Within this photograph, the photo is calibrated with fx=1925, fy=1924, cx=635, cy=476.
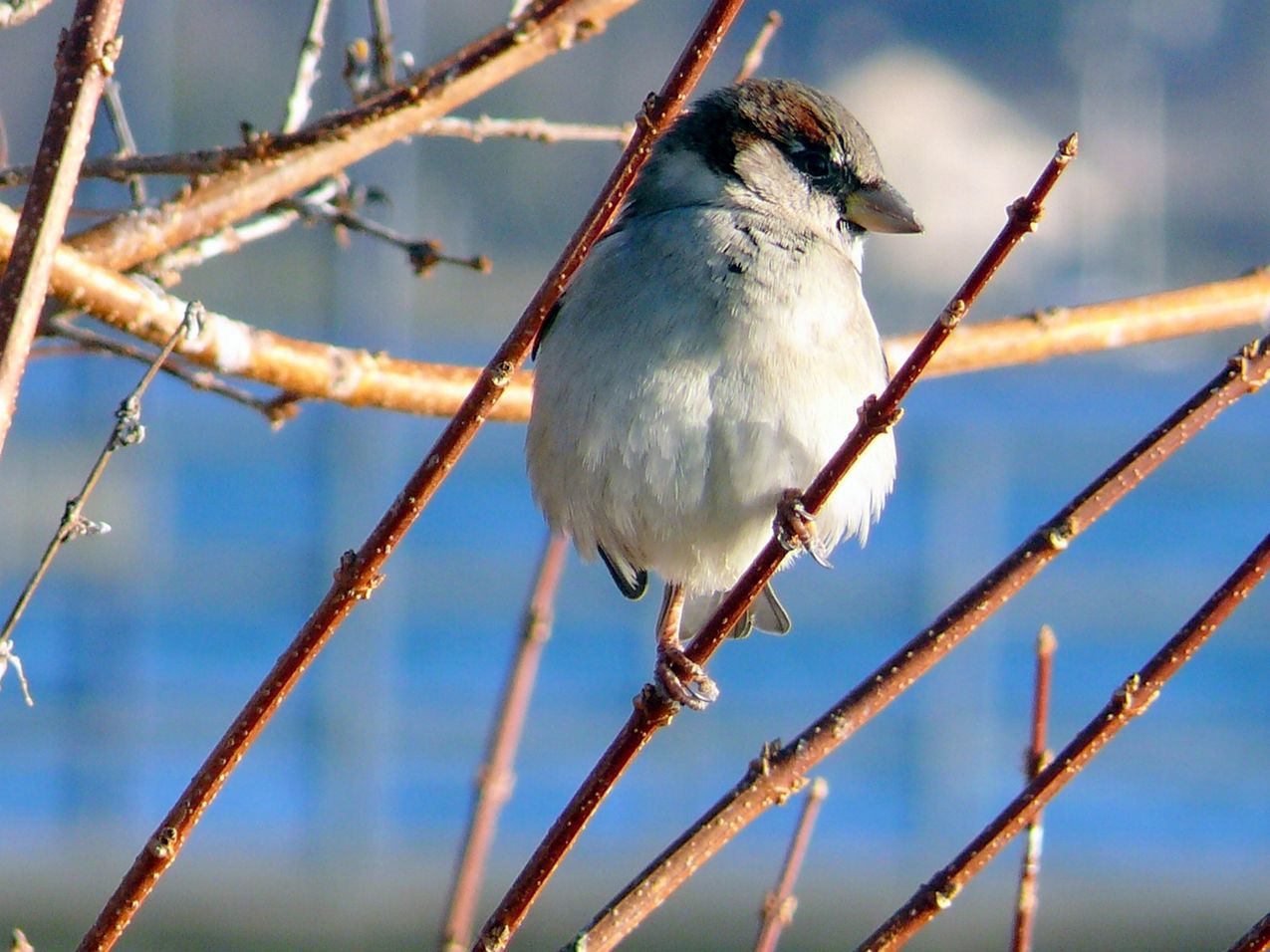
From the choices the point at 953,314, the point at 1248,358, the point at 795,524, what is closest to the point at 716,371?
the point at 795,524

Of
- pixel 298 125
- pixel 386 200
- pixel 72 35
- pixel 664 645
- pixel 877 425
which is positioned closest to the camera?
pixel 72 35

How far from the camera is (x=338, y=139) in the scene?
2.12 metres

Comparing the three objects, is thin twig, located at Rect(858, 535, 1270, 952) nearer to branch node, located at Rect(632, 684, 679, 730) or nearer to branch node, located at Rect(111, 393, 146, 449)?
branch node, located at Rect(632, 684, 679, 730)

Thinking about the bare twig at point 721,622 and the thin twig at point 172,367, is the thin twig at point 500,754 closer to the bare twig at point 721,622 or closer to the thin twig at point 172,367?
the thin twig at point 172,367

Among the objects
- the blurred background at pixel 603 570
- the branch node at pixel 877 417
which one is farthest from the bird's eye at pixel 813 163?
the blurred background at pixel 603 570

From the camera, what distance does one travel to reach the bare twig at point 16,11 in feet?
5.56

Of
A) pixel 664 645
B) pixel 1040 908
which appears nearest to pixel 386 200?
pixel 664 645

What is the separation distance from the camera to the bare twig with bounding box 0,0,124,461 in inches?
48.1

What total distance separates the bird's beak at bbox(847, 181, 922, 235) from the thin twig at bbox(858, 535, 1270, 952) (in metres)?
1.14

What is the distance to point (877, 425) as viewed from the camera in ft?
4.72

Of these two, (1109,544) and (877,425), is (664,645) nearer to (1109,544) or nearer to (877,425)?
(877,425)

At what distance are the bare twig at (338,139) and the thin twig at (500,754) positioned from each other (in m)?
0.52

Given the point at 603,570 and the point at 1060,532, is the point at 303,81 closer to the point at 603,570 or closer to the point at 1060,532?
the point at 1060,532

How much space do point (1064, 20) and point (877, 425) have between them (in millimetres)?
8368
